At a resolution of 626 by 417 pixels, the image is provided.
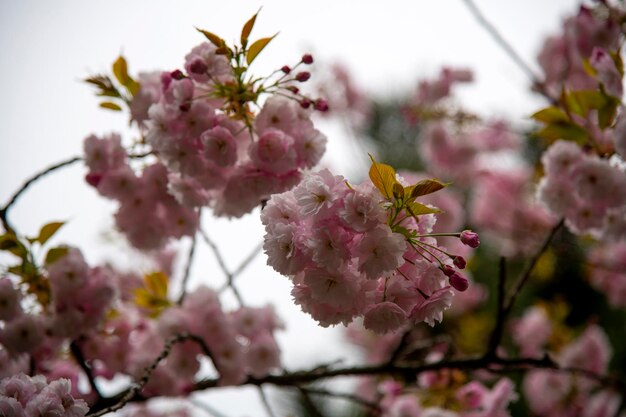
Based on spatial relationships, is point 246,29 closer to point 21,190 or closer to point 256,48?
point 256,48

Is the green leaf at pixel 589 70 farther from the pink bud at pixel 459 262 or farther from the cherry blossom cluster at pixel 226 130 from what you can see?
the pink bud at pixel 459 262

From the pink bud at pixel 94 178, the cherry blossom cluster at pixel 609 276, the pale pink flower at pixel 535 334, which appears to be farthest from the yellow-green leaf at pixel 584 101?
the cherry blossom cluster at pixel 609 276

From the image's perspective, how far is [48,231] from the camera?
130 centimetres

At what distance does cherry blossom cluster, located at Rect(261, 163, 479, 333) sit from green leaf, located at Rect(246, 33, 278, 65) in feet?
1.15

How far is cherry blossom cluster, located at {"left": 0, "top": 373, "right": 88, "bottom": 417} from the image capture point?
79 cm

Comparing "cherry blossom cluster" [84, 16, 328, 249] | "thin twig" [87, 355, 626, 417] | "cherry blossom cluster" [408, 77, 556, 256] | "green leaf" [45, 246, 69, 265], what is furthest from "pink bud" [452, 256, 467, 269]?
"cherry blossom cluster" [408, 77, 556, 256]

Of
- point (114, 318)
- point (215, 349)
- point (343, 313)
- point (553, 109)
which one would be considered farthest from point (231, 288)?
point (553, 109)

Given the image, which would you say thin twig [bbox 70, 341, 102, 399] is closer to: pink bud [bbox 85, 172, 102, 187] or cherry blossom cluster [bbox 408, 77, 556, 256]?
pink bud [bbox 85, 172, 102, 187]

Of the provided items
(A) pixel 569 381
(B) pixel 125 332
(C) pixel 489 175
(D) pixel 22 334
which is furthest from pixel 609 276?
(D) pixel 22 334

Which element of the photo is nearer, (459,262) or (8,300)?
(459,262)

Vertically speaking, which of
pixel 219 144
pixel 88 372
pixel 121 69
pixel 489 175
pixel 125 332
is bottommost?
pixel 88 372

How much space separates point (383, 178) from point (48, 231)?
865 millimetres

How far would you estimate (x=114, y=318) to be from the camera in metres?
1.68

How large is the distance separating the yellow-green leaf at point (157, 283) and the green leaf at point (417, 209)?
1.04 meters
